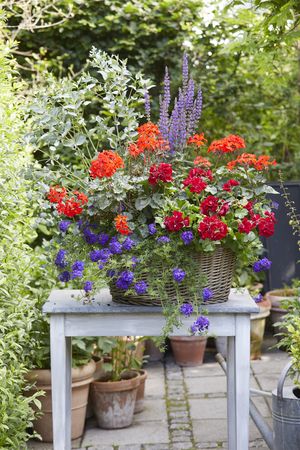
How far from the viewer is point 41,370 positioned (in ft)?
13.2

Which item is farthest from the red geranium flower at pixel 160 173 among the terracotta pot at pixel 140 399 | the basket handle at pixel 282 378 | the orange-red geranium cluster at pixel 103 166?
the terracotta pot at pixel 140 399

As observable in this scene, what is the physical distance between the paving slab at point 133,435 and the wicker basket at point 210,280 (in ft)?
4.14

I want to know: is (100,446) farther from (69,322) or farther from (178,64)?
(178,64)

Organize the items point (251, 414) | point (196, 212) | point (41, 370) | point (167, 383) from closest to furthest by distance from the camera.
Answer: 1. point (196, 212)
2. point (251, 414)
3. point (41, 370)
4. point (167, 383)

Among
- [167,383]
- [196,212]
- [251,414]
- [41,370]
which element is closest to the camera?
[196,212]

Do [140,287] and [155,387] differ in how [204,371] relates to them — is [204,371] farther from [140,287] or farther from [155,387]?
[140,287]

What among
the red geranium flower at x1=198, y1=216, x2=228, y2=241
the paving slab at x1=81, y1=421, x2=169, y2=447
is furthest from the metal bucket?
the paving slab at x1=81, y1=421, x2=169, y2=447

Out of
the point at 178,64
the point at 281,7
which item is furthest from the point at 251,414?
the point at 178,64

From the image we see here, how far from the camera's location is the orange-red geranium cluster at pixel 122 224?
3004 mm

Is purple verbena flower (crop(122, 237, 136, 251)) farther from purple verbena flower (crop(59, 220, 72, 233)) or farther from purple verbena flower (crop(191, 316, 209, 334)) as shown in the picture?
purple verbena flower (crop(191, 316, 209, 334))

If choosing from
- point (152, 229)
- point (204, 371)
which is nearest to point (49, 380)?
point (152, 229)

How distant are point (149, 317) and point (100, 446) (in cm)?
126

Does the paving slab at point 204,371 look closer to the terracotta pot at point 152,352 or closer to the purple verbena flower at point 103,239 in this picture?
the terracotta pot at point 152,352

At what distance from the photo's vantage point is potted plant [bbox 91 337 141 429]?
14.2 ft
